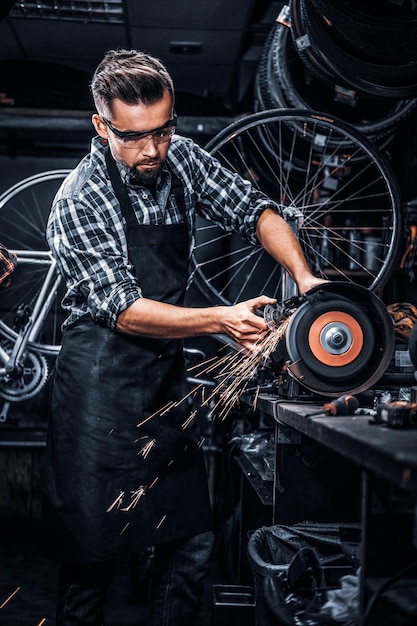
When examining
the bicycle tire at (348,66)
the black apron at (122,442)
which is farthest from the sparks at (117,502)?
the bicycle tire at (348,66)

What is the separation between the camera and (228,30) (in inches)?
173

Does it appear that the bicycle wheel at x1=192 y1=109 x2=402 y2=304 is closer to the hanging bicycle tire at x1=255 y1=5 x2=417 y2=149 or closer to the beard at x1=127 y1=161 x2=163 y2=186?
the hanging bicycle tire at x1=255 y1=5 x2=417 y2=149

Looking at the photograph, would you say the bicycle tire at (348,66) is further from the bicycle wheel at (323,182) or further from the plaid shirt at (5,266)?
the plaid shirt at (5,266)

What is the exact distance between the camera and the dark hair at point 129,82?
2.12 m

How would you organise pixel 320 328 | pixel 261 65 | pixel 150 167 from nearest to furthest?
pixel 320 328, pixel 150 167, pixel 261 65

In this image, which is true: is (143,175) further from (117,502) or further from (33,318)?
(33,318)

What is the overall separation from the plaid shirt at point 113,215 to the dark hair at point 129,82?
0.20 metres

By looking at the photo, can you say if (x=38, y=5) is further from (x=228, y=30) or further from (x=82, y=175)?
(x=82, y=175)

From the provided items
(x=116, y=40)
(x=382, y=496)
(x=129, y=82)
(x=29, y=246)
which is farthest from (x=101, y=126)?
(x=29, y=246)

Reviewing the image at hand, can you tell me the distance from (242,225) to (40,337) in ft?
8.75

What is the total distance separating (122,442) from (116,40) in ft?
10.5

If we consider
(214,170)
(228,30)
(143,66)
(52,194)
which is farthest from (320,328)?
(52,194)

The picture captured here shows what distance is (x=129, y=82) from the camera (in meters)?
2.11

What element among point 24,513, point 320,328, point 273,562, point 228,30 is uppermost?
point 228,30
